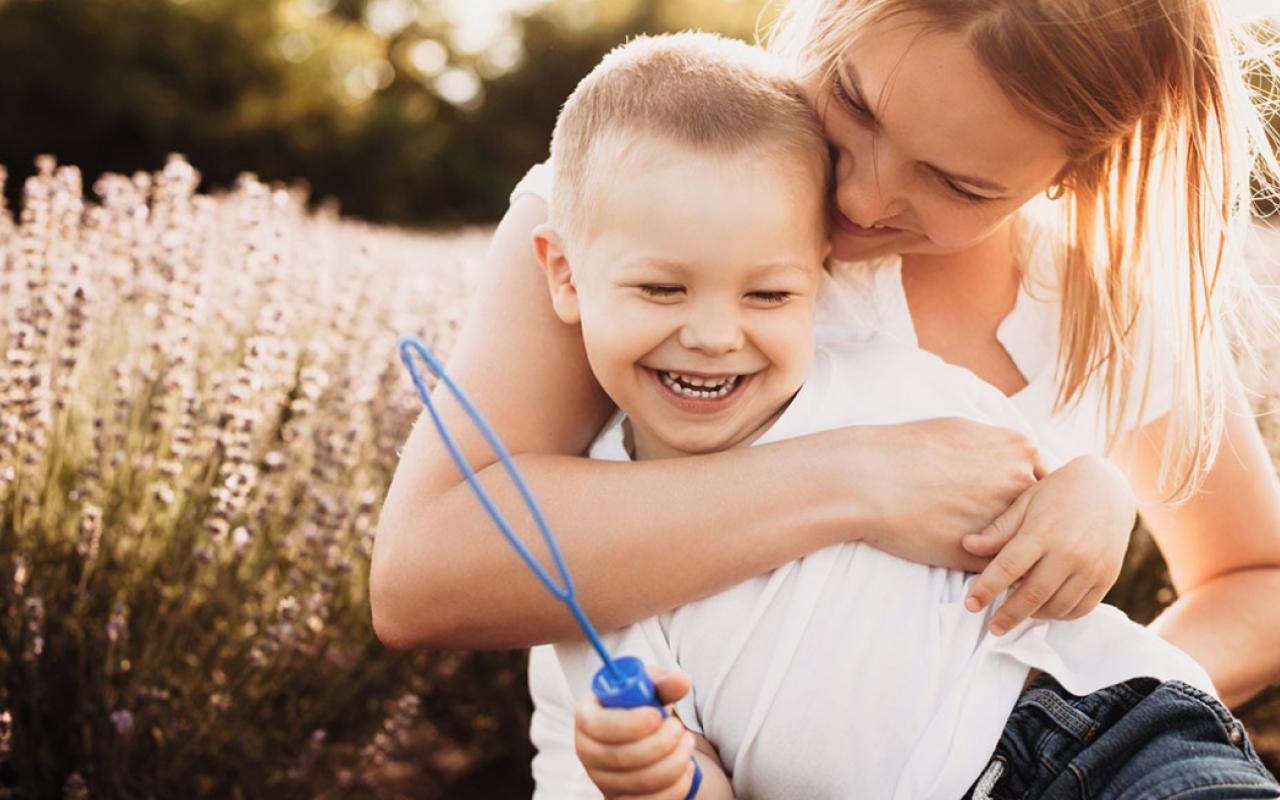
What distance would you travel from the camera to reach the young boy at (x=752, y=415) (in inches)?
58.1

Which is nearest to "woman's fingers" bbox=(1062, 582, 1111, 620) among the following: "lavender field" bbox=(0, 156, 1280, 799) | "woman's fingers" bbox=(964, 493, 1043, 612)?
"woman's fingers" bbox=(964, 493, 1043, 612)

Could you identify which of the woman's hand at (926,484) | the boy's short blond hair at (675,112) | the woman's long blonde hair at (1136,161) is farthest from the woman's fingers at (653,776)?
the woman's long blonde hair at (1136,161)

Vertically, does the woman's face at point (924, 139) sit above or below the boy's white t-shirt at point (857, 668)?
above

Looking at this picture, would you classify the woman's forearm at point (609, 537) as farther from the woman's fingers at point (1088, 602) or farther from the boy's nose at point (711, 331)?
the woman's fingers at point (1088, 602)

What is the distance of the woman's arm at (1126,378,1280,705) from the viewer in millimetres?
1873

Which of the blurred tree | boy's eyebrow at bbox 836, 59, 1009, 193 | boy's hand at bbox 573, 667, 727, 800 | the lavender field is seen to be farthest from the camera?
the blurred tree

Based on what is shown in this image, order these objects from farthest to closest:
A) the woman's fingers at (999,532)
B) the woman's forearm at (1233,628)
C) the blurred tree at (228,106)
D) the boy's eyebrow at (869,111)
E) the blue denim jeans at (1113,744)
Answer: the blurred tree at (228,106) < the woman's forearm at (1233,628) < the boy's eyebrow at (869,111) < the woman's fingers at (999,532) < the blue denim jeans at (1113,744)

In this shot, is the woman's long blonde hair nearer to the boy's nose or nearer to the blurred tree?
the boy's nose

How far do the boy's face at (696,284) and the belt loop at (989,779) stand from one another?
531 mm

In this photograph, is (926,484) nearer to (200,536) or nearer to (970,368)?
(970,368)

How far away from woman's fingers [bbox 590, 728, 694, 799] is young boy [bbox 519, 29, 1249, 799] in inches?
7.8

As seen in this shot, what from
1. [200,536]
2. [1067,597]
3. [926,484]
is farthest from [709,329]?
[200,536]

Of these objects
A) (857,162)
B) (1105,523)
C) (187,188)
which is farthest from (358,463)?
(1105,523)

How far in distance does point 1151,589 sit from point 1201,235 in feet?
4.82
